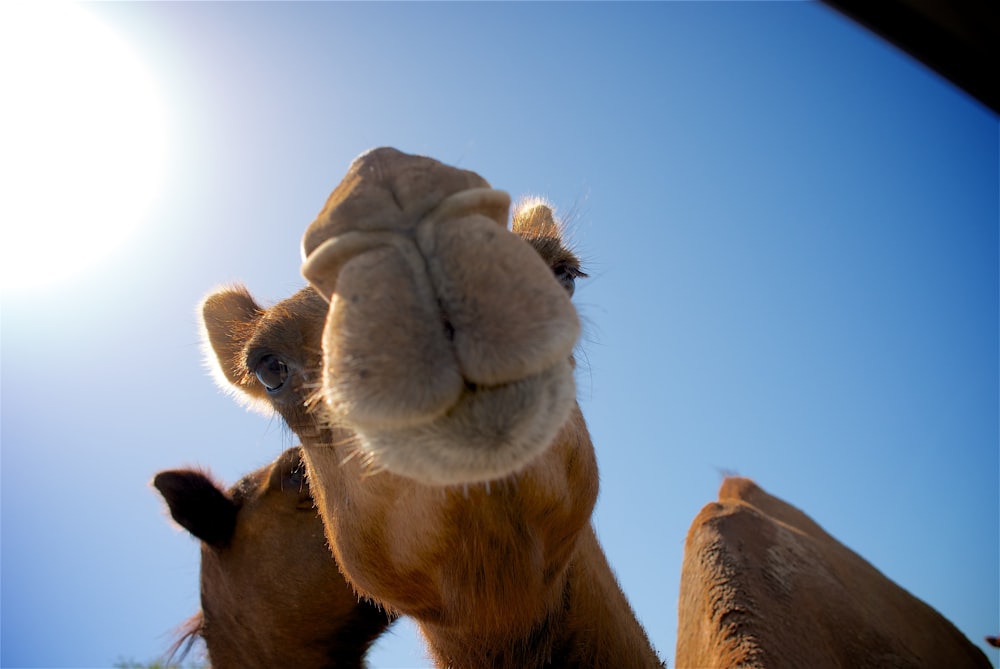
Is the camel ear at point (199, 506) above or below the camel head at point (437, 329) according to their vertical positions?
below

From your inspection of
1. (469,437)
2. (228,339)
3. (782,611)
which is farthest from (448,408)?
(782,611)

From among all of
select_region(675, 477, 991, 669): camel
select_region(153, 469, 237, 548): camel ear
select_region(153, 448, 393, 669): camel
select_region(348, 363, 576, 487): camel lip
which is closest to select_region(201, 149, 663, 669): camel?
select_region(348, 363, 576, 487): camel lip

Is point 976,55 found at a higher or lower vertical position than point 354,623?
higher

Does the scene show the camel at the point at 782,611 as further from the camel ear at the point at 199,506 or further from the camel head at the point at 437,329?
the camel ear at the point at 199,506

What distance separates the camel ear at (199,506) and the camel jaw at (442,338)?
357 cm

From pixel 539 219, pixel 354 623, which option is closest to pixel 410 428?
pixel 539 219

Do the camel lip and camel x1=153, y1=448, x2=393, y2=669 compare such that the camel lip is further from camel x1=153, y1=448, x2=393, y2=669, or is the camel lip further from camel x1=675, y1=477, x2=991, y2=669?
camel x1=153, y1=448, x2=393, y2=669

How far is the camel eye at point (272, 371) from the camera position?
10.3 feet

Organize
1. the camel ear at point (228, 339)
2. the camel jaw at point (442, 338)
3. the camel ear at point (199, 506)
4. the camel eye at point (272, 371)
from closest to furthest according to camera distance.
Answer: the camel jaw at point (442, 338)
the camel eye at point (272, 371)
the camel ear at point (228, 339)
the camel ear at point (199, 506)

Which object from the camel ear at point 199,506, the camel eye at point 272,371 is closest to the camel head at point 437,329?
the camel eye at point 272,371

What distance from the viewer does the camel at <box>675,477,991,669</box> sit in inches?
165

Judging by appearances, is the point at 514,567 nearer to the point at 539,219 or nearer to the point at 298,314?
the point at 298,314

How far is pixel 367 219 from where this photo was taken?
2.13 metres

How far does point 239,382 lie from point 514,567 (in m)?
2.11
